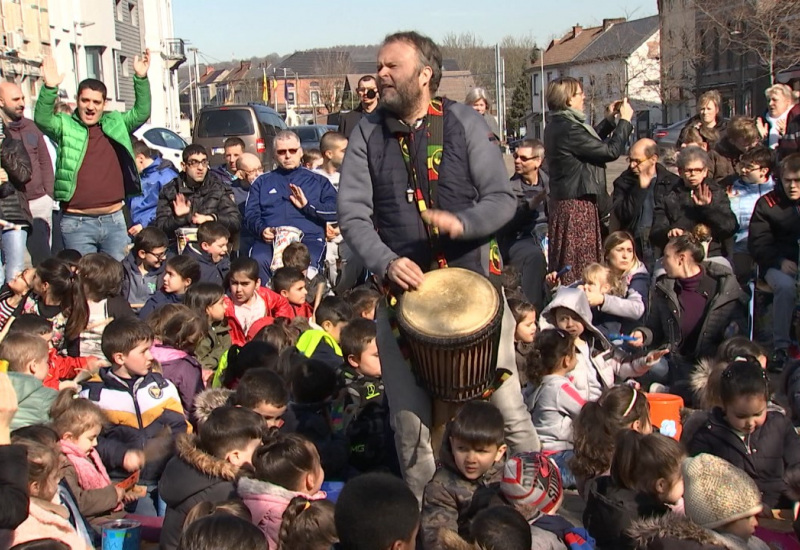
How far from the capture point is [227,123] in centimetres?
2341

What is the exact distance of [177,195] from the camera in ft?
30.9

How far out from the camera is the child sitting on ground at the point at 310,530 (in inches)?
150

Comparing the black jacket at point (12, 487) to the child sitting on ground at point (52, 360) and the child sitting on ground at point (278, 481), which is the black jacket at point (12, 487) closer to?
the child sitting on ground at point (278, 481)

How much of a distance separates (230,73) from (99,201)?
13975 centimetres

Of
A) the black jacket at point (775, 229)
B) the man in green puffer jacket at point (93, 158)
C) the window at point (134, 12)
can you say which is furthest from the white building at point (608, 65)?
the man in green puffer jacket at point (93, 158)

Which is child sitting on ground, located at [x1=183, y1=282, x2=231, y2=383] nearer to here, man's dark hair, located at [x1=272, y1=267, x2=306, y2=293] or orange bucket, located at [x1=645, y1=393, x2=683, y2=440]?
man's dark hair, located at [x1=272, y1=267, x2=306, y2=293]

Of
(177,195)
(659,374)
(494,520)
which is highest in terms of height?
(177,195)

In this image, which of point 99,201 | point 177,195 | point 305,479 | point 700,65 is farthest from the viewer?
point 700,65

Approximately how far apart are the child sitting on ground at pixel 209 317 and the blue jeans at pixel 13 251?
3676 mm

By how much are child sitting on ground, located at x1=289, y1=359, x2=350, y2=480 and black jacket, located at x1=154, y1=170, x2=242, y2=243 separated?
13.1 ft

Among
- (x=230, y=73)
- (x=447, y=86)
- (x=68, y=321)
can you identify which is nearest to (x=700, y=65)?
(x=447, y=86)

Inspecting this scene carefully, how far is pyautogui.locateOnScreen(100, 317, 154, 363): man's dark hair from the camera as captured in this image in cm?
559

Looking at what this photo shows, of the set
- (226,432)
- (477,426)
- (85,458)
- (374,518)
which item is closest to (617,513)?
(477,426)

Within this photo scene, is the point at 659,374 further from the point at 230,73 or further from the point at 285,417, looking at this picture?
the point at 230,73
